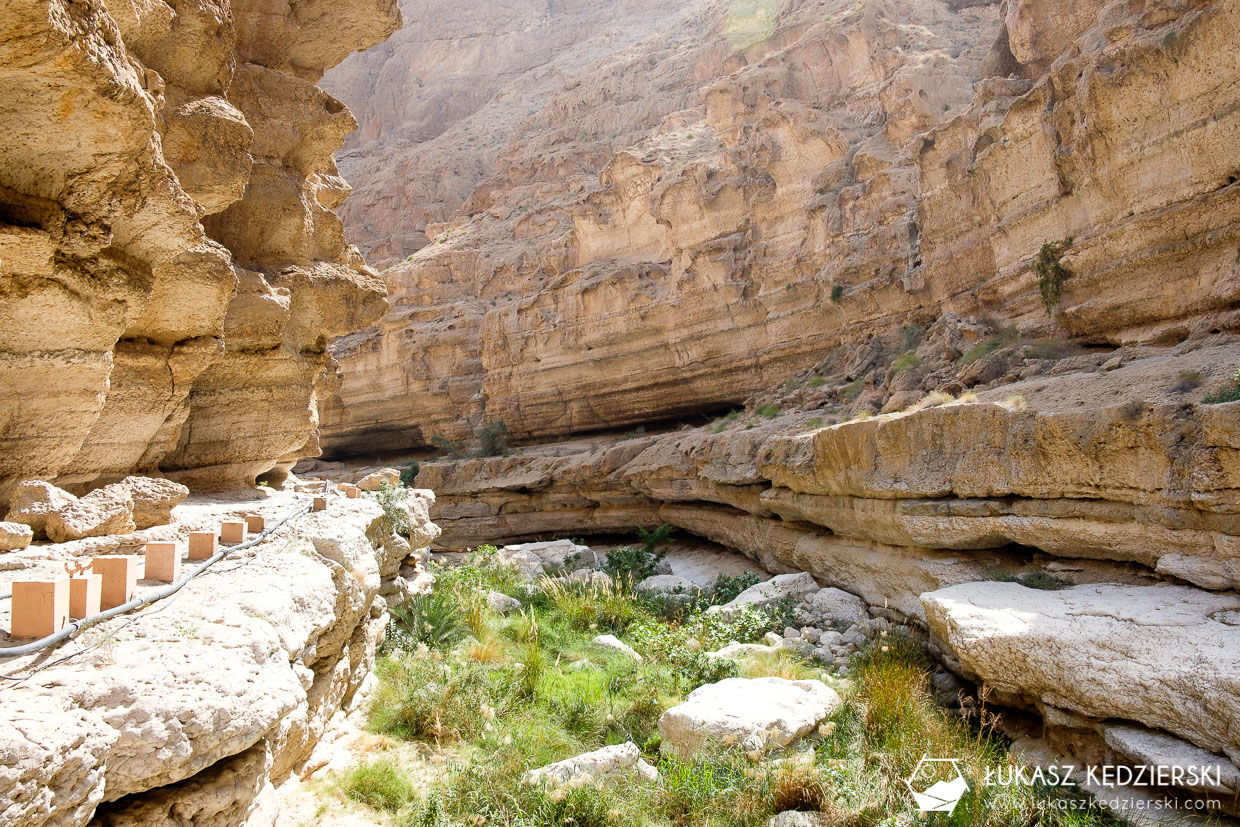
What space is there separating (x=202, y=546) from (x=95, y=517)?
1101mm

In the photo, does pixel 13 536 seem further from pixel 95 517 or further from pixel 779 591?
pixel 779 591

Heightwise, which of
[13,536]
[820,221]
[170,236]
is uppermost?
[820,221]

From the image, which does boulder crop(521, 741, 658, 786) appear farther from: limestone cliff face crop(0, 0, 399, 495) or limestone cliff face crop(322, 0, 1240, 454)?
limestone cliff face crop(322, 0, 1240, 454)

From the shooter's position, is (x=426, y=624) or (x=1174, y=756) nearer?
(x=1174, y=756)

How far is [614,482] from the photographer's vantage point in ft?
58.5

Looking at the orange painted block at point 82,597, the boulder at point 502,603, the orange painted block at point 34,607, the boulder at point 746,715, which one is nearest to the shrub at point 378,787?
the boulder at point 746,715

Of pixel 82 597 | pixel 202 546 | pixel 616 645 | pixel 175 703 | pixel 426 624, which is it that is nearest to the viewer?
pixel 175 703

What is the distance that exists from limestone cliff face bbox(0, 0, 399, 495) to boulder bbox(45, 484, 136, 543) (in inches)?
22.0

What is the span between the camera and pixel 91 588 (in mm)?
3070

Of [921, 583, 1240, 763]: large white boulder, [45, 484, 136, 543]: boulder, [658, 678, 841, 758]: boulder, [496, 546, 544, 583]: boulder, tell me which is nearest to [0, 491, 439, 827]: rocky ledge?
[45, 484, 136, 543]: boulder

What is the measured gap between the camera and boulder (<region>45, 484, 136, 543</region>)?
184 inches

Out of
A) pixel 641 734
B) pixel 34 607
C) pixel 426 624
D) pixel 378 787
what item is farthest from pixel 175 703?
Answer: pixel 426 624

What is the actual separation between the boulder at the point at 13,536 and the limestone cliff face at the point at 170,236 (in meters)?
1.06

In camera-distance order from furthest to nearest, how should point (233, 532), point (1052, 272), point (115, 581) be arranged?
point (1052, 272) < point (233, 532) < point (115, 581)
